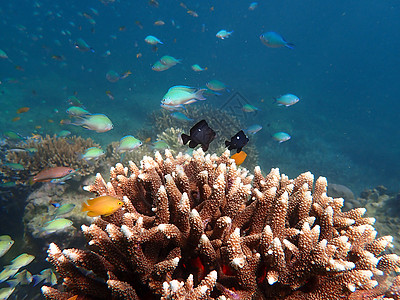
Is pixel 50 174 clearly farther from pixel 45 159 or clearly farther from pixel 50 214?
pixel 45 159

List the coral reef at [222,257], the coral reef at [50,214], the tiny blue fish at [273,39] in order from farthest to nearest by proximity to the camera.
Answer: the tiny blue fish at [273,39] < the coral reef at [50,214] < the coral reef at [222,257]

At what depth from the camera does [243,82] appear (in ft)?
116

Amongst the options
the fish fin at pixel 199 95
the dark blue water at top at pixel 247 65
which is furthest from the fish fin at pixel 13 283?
the dark blue water at top at pixel 247 65

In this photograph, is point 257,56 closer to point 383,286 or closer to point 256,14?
point 256,14

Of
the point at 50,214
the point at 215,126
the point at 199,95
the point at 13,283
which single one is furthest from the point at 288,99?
the point at 13,283

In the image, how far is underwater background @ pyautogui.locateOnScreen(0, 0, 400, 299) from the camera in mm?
14164

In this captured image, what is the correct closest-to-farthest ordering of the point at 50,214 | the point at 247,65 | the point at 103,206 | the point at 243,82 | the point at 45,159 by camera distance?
1. the point at 103,206
2. the point at 50,214
3. the point at 45,159
4. the point at 243,82
5. the point at 247,65

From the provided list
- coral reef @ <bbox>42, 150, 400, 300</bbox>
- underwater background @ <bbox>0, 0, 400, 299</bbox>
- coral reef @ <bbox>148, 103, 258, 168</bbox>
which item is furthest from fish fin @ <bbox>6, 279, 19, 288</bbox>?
coral reef @ <bbox>148, 103, 258, 168</bbox>

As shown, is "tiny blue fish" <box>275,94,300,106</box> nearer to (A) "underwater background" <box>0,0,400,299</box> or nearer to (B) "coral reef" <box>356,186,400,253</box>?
(A) "underwater background" <box>0,0,400,299</box>

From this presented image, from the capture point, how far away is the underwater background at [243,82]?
14.2 m

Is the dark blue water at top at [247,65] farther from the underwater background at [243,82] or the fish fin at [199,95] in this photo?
the fish fin at [199,95]

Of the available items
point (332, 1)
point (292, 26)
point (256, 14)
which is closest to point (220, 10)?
point (256, 14)

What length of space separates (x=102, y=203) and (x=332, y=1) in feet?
367

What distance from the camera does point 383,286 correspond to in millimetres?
1965
